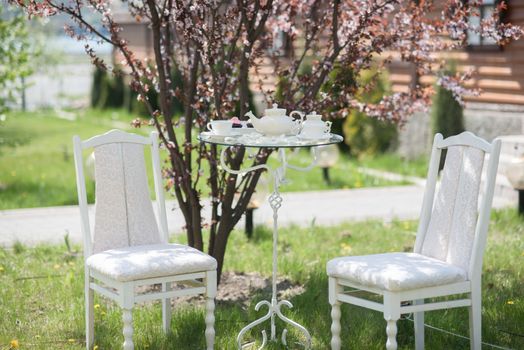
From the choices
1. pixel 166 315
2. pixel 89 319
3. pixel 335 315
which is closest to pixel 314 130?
pixel 335 315

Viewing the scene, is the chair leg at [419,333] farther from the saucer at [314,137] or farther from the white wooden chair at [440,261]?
the saucer at [314,137]

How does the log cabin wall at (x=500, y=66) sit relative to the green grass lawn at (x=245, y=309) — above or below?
above

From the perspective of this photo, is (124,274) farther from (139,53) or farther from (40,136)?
(139,53)

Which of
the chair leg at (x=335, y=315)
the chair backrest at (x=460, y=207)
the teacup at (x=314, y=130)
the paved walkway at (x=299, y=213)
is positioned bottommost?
the paved walkway at (x=299, y=213)

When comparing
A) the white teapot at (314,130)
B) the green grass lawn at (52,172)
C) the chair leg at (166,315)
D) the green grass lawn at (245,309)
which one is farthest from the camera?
the green grass lawn at (52,172)

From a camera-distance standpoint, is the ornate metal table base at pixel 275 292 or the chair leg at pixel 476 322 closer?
the chair leg at pixel 476 322

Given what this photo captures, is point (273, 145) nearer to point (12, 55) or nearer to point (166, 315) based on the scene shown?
point (166, 315)

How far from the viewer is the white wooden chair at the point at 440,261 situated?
4289 millimetres

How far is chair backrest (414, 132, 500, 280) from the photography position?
4492 millimetres

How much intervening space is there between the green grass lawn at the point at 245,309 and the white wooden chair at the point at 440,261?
1.49 feet

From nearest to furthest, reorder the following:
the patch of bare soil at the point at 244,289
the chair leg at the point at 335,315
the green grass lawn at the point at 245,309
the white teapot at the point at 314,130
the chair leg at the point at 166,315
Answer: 1. the chair leg at the point at 335,315
2. the white teapot at the point at 314,130
3. the green grass lawn at the point at 245,309
4. the chair leg at the point at 166,315
5. the patch of bare soil at the point at 244,289

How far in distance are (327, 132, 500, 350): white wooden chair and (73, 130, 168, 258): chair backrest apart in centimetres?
113

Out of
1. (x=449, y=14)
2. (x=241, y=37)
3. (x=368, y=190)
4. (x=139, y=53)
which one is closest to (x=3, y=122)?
(x=368, y=190)

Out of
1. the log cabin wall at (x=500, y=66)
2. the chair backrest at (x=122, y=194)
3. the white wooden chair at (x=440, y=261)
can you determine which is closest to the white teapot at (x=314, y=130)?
the white wooden chair at (x=440, y=261)
